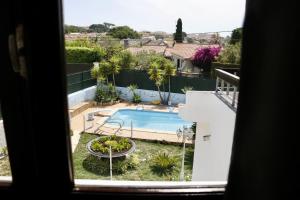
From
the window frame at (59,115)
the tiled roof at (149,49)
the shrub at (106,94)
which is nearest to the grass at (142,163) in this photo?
the shrub at (106,94)

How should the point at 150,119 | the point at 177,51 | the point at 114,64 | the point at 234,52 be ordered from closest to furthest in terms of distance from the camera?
the point at 234,52 → the point at 150,119 → the point at 177,51 → the point at 114,64

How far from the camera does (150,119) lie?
9867 millimetres

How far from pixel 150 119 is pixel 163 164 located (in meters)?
3.39

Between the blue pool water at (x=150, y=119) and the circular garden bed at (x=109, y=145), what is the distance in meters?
1.81

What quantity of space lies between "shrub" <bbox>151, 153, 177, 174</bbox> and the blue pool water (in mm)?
2180

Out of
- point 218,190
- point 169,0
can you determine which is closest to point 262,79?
point 218,190

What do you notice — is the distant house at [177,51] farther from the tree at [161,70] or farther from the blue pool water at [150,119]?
the blue pool water at [150,119]

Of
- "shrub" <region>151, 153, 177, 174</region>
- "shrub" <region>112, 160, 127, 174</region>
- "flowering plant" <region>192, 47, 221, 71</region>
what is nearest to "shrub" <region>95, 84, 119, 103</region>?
"flowering plant" <region>192, 47, 221, 71</region>

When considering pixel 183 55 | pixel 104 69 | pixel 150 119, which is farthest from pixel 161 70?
pixel 104 69

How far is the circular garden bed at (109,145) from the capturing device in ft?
22.1

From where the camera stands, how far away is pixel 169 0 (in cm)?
152

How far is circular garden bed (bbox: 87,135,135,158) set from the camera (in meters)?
6.75

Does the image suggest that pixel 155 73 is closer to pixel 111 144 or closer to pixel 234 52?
pixel 111 144

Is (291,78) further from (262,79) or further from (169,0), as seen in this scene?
(169,0)
